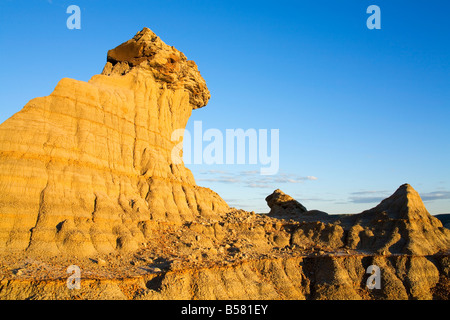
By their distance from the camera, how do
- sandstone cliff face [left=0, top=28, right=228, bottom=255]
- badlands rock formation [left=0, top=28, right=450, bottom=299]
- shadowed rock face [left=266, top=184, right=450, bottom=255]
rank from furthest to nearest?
shadowed rock face [left=266, top=184, right=450, bottom=255] → sandstone cliff face [left=0, top=28, right=228, bottom=255] → badlands rock formation [left=0, top=28, right=450, bottom=299]

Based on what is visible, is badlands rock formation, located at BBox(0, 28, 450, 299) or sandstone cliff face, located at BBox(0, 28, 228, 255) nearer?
badlands rock formation, located at BBox(0, 28, 450, 299)

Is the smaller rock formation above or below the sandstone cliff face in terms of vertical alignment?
below

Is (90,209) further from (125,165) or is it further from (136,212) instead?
(125,165)

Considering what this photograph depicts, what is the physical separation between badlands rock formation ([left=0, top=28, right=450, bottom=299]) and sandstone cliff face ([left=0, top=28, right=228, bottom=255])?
4.6 inches

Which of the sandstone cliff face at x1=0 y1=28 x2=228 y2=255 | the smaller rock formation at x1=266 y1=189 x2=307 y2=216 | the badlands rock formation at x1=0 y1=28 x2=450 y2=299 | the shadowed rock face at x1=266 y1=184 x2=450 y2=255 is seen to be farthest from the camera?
the smaller rock formation at x1=266 y1=189 x2=307 y2=216

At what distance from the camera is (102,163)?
37.6 meters

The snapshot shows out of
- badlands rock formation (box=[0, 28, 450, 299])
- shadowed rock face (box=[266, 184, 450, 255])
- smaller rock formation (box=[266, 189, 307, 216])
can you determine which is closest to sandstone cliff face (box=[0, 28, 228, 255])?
badlands rock formation (box=[0, 28, 450, 299])

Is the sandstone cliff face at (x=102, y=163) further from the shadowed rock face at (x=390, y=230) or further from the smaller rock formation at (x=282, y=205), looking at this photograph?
the smaller rock formation at (x=282, y=205)

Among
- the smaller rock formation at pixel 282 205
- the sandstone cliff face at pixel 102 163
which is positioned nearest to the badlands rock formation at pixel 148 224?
the sandstone cliff face at pixel 102 163

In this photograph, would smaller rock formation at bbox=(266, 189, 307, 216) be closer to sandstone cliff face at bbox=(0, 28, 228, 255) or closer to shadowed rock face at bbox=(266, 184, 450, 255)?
shadowed rock face at bbox=(266, 184, 450, 255)

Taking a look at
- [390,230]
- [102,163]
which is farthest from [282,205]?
[102,163]

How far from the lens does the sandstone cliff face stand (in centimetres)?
3033
